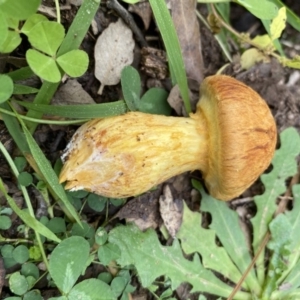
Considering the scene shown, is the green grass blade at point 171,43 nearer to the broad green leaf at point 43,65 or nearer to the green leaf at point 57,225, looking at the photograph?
the broad green leaf at point 43,65

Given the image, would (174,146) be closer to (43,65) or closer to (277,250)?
(43,65)

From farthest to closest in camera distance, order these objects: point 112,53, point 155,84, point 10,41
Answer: point 155,84 < point 112,53 < point 10,41

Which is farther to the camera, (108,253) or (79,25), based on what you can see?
(108,253)

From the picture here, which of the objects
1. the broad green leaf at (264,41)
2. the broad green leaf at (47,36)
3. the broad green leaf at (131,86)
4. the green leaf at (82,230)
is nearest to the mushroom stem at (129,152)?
the broad green leaf at (131,86)

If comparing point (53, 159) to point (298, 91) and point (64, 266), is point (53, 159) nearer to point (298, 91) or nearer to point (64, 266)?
point (64, 266)

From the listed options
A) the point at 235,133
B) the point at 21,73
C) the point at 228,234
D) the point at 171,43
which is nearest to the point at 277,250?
the point at 228,234

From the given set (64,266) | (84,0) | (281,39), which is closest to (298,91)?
(281,39)

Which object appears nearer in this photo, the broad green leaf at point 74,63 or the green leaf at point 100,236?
the broad green leaf at point 74,63
